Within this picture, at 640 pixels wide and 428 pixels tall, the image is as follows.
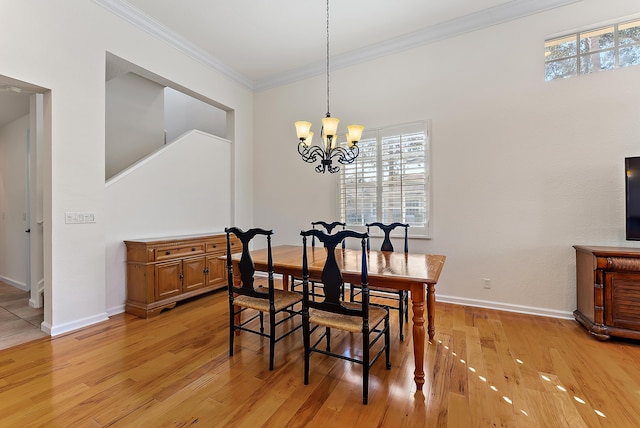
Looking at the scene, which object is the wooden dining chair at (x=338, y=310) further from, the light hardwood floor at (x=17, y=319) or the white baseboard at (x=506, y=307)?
the light hardwood floor at (x=17, y=319)

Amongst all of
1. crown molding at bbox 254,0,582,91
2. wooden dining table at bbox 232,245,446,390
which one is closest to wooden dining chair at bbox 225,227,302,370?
wooden dining table at bbox 232,245,446,390

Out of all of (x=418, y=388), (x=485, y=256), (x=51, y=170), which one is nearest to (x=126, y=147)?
(x=51, y=170)

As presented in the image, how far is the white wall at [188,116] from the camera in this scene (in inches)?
234

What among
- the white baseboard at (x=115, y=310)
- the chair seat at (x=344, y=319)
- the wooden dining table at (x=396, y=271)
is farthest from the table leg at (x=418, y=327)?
the white baseboard at (x=115, y=310)

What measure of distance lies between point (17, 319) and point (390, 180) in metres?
4.70

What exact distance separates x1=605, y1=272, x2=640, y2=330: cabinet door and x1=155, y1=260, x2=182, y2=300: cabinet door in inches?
176

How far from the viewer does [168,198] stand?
392 centimetres

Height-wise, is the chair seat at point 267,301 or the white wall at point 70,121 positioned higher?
the white wall at point 70,121

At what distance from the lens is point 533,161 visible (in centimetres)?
318

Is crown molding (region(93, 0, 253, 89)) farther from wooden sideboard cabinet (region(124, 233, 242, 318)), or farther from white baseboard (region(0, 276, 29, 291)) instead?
white baseboard (region(0, 276, 29, 291))

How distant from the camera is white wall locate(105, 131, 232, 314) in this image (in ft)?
10.9

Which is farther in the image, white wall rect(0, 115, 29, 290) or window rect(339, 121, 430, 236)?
white wall rect(0, 115, 29, 290)

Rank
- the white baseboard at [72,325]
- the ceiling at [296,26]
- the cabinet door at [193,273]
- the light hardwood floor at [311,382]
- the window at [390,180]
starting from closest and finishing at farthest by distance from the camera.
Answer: the light hardwood floor at [311,382] < the white baseboard at [72,325] < the ceiling at [296,26] < the cabinet door at [193,273] < the window at [390,180]

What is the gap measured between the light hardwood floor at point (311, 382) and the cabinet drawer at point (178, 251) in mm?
852
